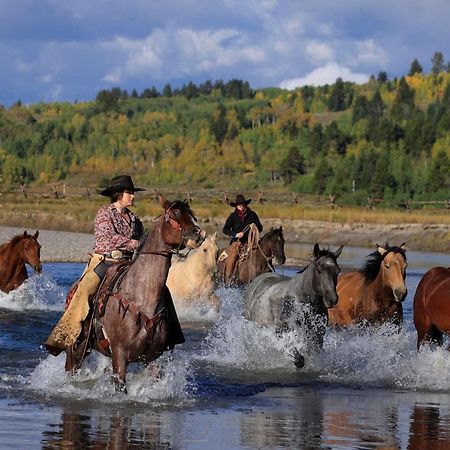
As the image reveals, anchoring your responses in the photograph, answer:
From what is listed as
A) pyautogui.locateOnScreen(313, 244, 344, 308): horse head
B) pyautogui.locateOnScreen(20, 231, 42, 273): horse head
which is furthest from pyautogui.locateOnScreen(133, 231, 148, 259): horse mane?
pyautogui.locateOnScreen(20, 231, 42, 273): horse head

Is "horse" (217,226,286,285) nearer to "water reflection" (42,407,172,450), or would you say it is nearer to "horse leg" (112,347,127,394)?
"horse leg" (112,347,127,394)

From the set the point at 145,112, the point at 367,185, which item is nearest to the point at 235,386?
the point at 367,185

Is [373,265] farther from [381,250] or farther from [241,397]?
[241,397]

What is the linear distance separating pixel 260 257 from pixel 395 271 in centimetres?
540

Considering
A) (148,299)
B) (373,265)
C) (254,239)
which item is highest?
(254,239)

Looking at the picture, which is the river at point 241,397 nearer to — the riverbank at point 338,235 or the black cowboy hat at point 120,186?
the black cowboy hat at point 120,186

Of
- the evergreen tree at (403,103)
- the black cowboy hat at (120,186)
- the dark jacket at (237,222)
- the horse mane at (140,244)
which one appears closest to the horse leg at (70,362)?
the horse mane at (140,244)

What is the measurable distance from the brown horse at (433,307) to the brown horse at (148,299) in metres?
3.92

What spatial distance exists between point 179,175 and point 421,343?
10237 cm

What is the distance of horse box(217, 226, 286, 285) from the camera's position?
18764 mm

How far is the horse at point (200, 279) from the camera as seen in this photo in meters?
19.8

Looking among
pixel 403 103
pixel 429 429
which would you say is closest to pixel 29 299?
pixel 429 429

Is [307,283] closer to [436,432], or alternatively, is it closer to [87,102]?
[436,432]

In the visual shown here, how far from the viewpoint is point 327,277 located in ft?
42.5
